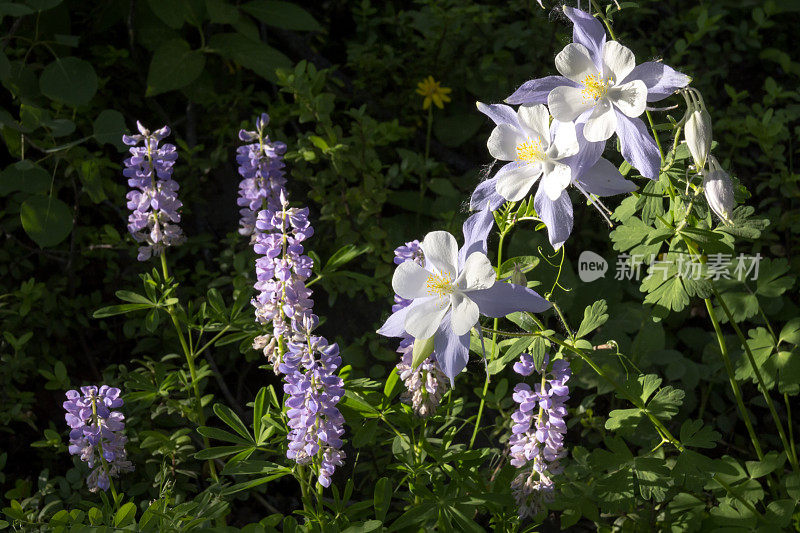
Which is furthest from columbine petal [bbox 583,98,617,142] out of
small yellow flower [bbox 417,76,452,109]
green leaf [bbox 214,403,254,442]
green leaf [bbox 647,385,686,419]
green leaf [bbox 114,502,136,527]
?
small yellow flower [bbox 417,76,452,109]

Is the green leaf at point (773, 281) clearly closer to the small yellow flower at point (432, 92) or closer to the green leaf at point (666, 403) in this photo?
the green leaf at point (666, 403)

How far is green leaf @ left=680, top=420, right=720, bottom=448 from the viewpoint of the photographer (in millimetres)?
1535

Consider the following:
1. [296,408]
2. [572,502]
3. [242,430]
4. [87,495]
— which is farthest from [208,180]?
[572,502]

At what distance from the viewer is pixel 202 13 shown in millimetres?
2752

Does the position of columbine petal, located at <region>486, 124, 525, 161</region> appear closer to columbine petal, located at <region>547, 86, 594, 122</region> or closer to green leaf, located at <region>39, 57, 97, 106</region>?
columbine petal, located at <region>547, 86, 594, 122</region>

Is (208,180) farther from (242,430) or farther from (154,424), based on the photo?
(242,430)

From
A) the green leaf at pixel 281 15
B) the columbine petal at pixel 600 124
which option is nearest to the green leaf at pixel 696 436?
the columbine petal at pixel 600 124

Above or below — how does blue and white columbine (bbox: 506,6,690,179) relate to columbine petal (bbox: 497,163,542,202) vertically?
above

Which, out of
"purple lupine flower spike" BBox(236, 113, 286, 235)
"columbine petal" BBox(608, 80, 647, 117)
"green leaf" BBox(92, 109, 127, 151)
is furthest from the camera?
"green leaf" BBox(92, 109, 127, 151)

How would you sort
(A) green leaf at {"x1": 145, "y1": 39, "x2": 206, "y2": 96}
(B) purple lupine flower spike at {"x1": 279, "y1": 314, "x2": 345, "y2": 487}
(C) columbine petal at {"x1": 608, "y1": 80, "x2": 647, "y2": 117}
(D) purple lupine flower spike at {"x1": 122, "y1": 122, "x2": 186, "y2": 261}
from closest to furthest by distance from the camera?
(C) columbine petal at {"x1": 608, "y1": 80, "x2": 647, "y2": 117} → (B) purple lupine flower spike at {"x1": 279, "y1": 314, "x2": 345, "y2": 487} → (D) purple lupine flower spike at {"x1": 122, "y1": 122, "x2": 186, "y2": 261} → (A) green leaf at {"x1": 145, "y1": 39, "x2": 206, "y2": 96}

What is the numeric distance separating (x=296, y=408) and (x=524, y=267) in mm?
515

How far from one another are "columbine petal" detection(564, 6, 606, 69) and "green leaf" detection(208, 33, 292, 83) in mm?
1636

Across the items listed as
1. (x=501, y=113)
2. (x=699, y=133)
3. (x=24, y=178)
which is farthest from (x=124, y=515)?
(x=24, y=178)

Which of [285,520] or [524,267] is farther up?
[524,267]
